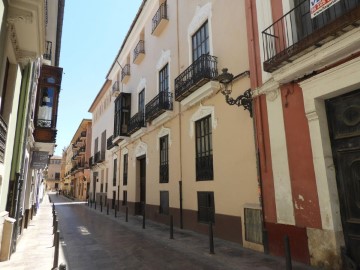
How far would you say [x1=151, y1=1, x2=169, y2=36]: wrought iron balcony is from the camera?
14376 mm

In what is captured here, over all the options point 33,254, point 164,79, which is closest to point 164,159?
point 164,79

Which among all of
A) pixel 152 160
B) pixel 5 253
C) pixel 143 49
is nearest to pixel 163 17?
pixel 143 49

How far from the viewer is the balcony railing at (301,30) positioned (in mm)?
5359

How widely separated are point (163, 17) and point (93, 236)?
10307 mm

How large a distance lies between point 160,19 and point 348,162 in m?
11.4

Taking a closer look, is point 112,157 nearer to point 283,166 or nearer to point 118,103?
point 118,103

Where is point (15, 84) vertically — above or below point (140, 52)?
below

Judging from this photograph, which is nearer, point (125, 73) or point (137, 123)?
point (137, 123)

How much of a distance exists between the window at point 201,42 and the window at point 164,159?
411 centimetres

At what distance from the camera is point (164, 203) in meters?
13.5

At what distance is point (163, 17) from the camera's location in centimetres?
1432

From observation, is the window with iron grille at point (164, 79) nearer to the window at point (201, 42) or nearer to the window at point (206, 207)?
the window at point (201, 42)

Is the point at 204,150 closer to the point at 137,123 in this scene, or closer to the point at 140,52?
the point at 137,123

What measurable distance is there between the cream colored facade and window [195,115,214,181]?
0.62 ft
